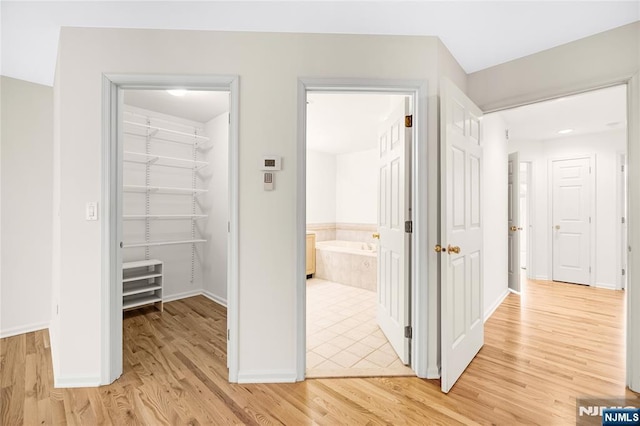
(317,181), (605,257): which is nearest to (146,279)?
(317,181)

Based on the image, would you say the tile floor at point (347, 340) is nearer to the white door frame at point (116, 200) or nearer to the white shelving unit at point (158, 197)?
the white door frame at point (116, 200)

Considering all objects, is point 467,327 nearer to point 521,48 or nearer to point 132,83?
point 521,48

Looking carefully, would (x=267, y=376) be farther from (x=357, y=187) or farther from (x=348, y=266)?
(x=357, y=187)

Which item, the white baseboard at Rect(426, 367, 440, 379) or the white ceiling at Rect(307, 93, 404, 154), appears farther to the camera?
the white ceiling at Rect(307, 93, 404, 154)

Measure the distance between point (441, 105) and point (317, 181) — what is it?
4159 mm

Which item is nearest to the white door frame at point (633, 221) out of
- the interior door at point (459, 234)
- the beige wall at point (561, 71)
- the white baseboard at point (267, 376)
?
the beige wall at point (561, 71)

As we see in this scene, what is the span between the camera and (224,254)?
143 inches

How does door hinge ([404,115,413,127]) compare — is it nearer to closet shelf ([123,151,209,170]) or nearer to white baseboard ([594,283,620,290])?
closet shelf ([123,151,209,170])

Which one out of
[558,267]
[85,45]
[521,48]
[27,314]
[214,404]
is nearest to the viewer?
A: [214,404]

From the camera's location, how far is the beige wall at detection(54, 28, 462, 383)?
1.93m

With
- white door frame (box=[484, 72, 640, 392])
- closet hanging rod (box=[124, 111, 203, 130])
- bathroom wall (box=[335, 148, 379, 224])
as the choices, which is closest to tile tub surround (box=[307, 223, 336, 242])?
bathroom wall (box=[335, 148, 379, 224])

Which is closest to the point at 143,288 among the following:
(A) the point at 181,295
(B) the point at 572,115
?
(A) the point at 181,295

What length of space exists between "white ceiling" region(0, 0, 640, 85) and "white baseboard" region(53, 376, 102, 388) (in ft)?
7.69

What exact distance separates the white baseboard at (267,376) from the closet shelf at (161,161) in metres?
2.56
